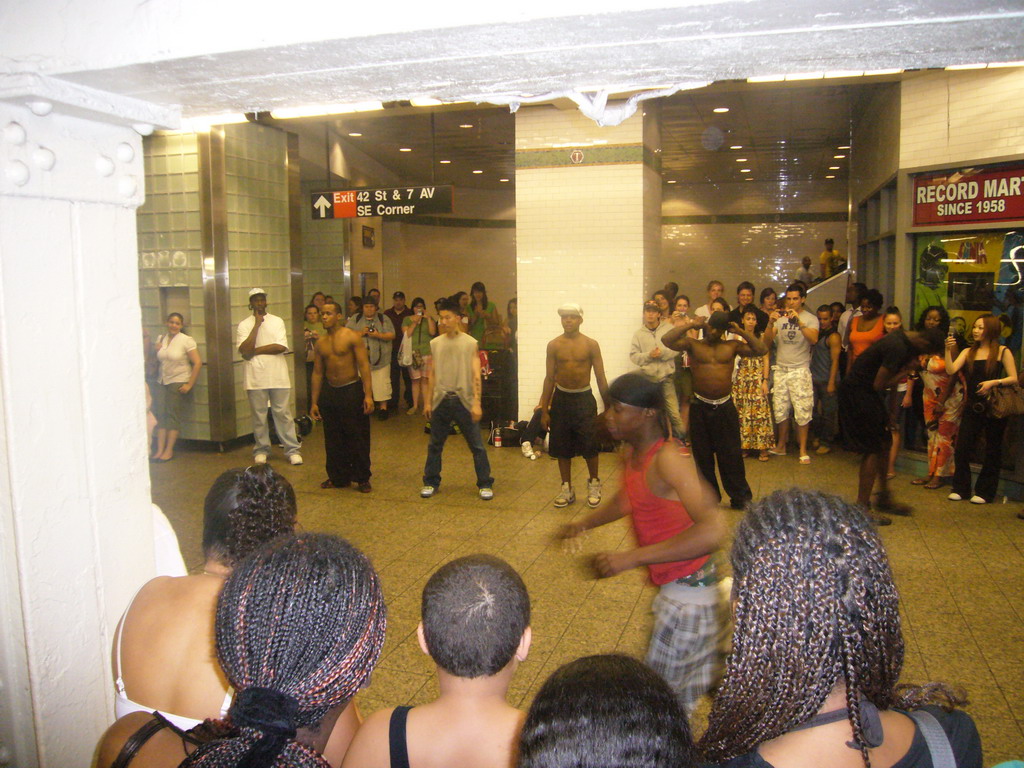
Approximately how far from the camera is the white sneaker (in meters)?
7.00

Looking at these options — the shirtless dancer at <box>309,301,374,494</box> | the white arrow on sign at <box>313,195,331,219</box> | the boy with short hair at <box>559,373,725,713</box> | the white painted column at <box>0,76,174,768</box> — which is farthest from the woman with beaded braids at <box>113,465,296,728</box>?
the white arrow on sign at <box>313,195,331,219</box>

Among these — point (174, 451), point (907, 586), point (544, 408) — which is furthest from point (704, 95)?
point (174, 451)

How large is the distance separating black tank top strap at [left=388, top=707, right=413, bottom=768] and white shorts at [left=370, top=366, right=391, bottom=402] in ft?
33.9

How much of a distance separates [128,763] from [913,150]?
9069 mm

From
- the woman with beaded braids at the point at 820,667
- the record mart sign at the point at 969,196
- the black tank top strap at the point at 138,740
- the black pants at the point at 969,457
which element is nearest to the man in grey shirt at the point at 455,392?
the black pants at the point at 969,457

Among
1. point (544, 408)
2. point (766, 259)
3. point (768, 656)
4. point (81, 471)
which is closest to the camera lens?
point (768, 656)

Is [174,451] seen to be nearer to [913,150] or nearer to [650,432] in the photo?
[650,432]

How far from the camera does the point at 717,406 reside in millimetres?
6570

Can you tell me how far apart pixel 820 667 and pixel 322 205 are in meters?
9.46

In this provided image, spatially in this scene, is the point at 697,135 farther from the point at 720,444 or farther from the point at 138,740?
the point at 138,740

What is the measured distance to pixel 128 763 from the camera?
5.03 ft

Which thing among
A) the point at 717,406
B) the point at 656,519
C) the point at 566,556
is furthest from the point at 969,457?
the point at 656,519

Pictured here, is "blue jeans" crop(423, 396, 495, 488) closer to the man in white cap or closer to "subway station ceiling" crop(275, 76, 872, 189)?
the man in white cap

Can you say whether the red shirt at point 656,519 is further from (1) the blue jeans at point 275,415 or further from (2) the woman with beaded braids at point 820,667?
Result: (1) the blue jeans at point 275,415
